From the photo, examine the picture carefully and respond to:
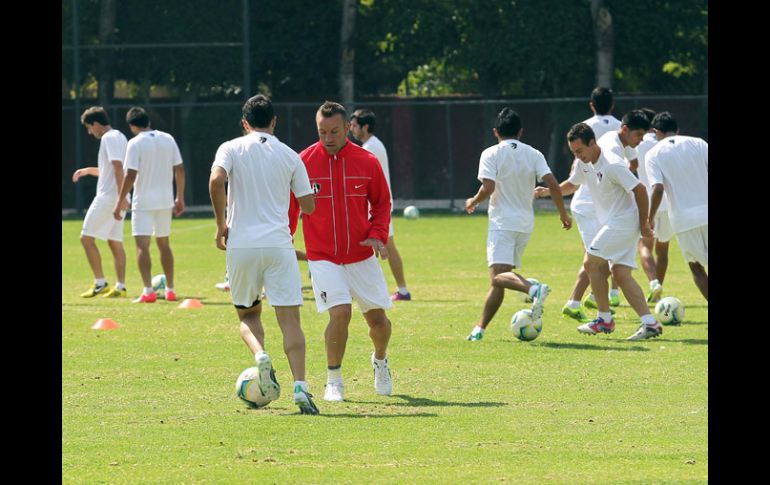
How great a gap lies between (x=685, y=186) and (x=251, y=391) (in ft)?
19.2

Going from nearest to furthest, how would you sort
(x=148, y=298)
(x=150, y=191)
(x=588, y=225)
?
(x=588, y=225) → (x=148, y=298) → (x=150, y=191)

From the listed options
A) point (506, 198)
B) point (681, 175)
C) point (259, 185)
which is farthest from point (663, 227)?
point (259, 185)

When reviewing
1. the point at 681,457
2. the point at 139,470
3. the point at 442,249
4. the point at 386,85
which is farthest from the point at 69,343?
→ the point at 386,85

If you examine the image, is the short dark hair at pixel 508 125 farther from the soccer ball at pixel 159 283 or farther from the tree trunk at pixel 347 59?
the tree trunk at pixel 347 59

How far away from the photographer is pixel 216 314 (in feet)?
52.3

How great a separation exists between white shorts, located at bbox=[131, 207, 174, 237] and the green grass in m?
1.04

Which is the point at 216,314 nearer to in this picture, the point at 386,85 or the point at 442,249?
the point at 442,249

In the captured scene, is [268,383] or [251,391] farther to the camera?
[251,391]

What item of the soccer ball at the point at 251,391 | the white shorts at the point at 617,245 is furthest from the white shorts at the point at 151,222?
the soccer ball at the point at 251,391

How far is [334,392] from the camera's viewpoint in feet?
33.6

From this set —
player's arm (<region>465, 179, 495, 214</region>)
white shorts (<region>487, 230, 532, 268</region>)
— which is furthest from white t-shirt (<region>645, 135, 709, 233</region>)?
player's arm (<region>465, 179, 495, 214</region>)

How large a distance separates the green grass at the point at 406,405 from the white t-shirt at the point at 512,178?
1106mm

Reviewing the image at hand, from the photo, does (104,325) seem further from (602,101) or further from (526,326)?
(602,101)

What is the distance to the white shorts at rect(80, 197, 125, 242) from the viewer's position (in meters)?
18.2
